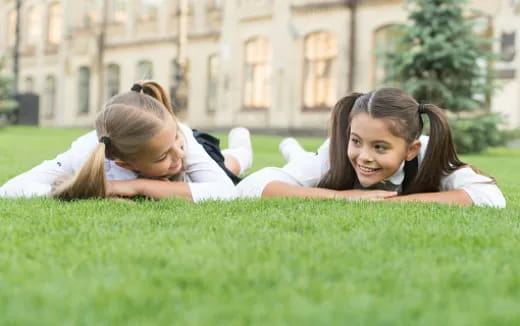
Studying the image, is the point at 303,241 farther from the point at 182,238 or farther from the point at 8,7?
the point at 8,7

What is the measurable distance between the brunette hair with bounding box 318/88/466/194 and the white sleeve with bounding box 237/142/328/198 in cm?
12

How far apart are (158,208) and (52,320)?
1.90m

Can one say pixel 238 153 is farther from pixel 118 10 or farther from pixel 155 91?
pixel 118 10

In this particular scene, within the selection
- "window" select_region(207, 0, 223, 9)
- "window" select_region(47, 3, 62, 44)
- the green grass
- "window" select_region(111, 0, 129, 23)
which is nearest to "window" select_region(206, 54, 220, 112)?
"window" select_region(207, 0, 223, 9)

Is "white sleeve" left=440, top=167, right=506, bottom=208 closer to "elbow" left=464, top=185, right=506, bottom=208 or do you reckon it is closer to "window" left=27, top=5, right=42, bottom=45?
"elbow" left=464, top=185, right=506, bottom=208

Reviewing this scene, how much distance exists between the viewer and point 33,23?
33844 mm

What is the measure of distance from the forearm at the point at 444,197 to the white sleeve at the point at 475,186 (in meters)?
0.04

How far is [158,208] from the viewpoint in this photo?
11.1 feet

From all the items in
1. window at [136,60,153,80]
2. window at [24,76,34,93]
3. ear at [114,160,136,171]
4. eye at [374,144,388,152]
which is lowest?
ear at [114,160,136,171]

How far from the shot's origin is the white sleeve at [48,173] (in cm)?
393

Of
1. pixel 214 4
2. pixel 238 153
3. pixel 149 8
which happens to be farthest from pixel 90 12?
pixel 238 153

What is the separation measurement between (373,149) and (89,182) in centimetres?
146

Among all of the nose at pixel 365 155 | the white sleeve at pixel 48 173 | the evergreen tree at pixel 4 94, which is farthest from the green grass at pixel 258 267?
the evergreen tree at pixel 4 94

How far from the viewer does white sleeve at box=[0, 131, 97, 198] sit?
3.93 metres
